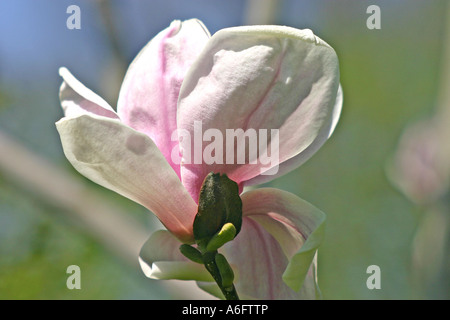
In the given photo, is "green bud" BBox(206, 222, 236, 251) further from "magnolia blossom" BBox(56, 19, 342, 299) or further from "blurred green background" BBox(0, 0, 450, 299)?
"blurred green background" BBox(0, 0, 450, 299)

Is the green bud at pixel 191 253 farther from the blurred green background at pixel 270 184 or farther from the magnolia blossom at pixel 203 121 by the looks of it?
the blurred green background at pixel 270 184

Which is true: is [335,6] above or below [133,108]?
above

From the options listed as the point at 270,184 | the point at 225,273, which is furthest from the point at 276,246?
the point at 270,184

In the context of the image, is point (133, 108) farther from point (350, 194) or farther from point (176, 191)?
point (350, 194)

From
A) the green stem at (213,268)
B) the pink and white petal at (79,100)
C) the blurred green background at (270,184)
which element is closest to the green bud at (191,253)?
the green stem at (213,268)

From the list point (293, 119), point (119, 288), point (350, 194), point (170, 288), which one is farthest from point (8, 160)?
point (350, 194)

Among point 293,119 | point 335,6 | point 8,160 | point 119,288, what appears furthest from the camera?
point 335,6

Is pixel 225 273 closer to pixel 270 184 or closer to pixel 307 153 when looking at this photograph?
pixel 307 153
